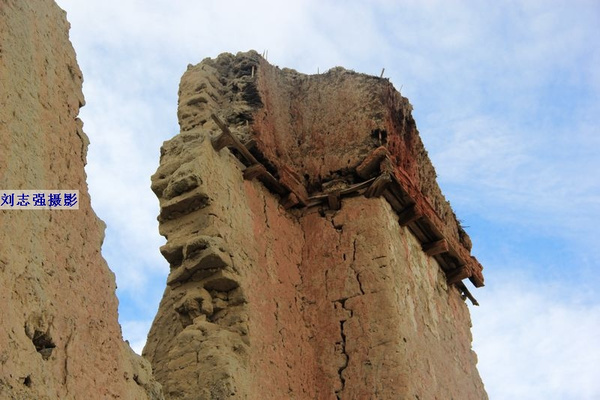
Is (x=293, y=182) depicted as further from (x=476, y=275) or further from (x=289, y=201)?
(x=476, y=275)

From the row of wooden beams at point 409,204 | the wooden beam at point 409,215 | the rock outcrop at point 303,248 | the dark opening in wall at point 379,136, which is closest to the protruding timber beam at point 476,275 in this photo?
the rock outcrop at point 303,248

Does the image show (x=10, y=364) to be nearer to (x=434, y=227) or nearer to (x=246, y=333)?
(x=246, y=333)

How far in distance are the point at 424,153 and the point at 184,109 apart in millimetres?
2880

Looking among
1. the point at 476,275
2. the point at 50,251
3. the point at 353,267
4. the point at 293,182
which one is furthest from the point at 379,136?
the point at 50,251

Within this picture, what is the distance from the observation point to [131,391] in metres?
4.42

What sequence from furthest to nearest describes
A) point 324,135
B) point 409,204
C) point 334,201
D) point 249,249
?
point 324,135 → point 409,204 → point 334,201 → point 249,249

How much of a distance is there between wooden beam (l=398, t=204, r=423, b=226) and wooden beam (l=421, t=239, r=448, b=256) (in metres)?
0.56

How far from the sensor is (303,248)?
307 inches

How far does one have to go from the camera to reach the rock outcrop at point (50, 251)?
375 centimetres

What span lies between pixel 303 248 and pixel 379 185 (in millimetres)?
908

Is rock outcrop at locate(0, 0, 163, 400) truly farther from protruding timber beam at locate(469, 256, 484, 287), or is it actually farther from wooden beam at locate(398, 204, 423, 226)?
protruding timber beam at locate(469, 256, 484, 287)

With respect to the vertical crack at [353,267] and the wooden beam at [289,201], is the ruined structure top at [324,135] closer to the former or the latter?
the wooden beam at [289,201]

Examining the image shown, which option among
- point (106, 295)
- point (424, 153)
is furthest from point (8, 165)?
point (424, 153)

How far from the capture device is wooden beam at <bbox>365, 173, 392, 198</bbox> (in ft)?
25.4
